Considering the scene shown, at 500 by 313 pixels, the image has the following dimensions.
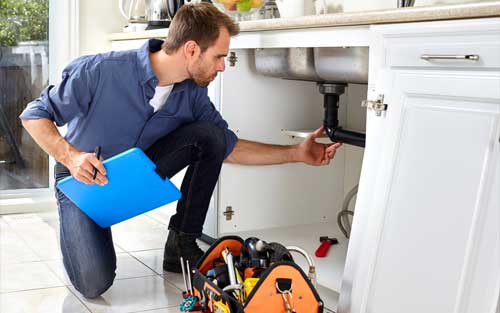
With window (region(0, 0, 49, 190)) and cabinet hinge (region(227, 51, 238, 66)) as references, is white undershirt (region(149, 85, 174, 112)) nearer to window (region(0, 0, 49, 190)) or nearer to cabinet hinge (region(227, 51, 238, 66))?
cabinet hinge (region(227, 51, 238, 66))

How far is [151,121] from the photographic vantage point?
2.53 metres

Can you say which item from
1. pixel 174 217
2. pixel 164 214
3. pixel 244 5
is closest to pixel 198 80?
pixel 174 217

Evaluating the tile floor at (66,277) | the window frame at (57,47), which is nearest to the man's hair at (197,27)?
the tile floor at (66,277)

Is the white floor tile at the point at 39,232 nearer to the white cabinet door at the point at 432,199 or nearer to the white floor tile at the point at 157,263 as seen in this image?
the white floor tile at the point at 157,263

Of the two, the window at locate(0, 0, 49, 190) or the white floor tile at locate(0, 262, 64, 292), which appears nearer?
the white floor tile at locate(0, 262, 64, 292)

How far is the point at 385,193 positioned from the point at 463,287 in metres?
0.32

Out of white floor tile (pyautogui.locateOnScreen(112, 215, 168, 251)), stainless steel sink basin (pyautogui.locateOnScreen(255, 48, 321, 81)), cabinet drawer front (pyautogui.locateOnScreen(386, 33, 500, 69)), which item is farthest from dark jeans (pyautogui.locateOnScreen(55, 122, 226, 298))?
cabinet drawer front (pyautogui.locateOnScreen(386, 33, 500, 69))

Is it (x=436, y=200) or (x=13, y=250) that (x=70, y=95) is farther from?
(x=436, y=200)

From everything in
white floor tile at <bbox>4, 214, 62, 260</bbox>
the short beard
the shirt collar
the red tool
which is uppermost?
the shirt collar

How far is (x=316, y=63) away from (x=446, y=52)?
0.79 m

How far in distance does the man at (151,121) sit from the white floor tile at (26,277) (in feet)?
0.40

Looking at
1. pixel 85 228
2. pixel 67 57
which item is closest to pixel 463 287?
pixel 85 228

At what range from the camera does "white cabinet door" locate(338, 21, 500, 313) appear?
171 cm

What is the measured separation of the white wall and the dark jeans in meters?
1.42
